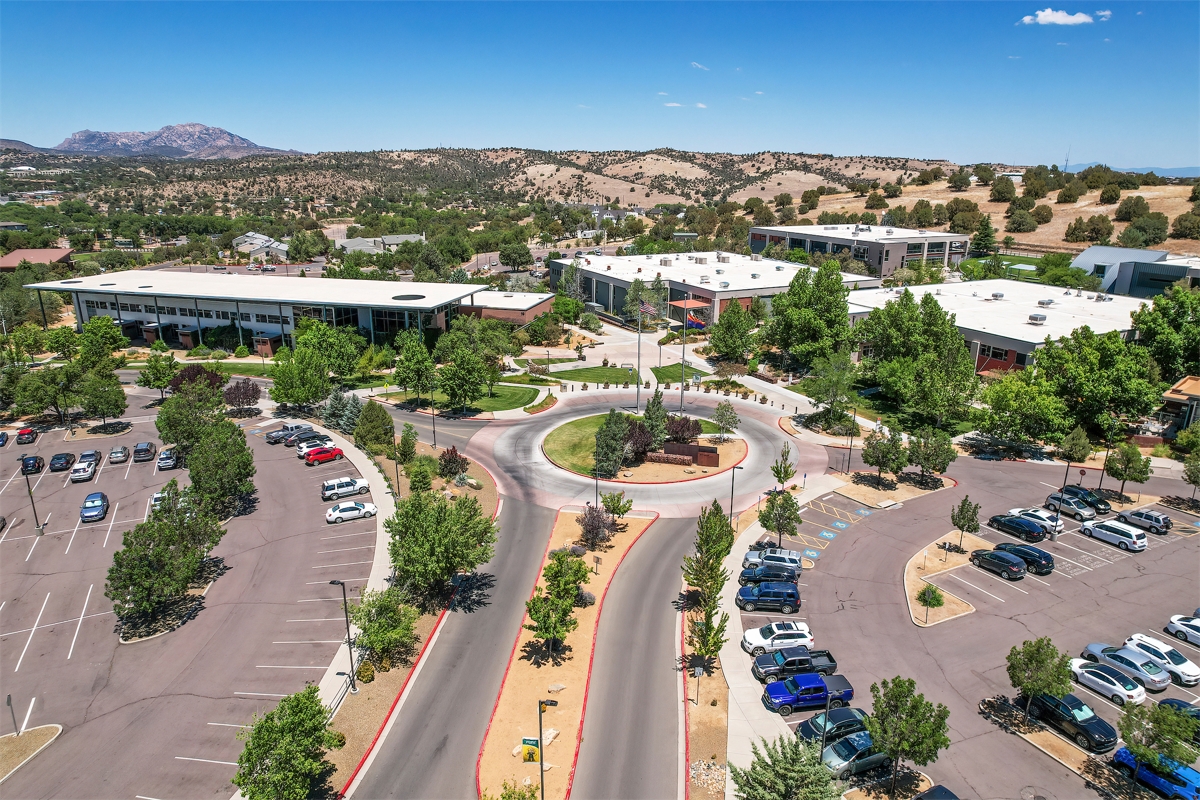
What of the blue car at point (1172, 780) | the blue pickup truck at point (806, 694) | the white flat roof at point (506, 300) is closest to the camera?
the blue car at point (1172, 780)

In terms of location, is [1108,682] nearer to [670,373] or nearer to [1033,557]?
[1033,557]

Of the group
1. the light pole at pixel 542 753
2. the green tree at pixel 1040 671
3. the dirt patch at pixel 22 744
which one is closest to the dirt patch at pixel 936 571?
the green tree at pixel 1040 671

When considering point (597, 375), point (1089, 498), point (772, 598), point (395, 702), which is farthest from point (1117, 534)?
point (597, 375)

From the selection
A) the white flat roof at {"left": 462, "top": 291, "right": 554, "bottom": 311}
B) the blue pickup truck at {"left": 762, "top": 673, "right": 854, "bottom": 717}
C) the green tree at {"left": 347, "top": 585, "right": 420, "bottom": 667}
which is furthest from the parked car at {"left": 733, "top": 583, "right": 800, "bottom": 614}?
the white flat roof at {"left": 462, "top": 291, "right": 554, "bottom": 311}

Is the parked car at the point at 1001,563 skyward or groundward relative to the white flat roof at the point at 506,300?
groundward

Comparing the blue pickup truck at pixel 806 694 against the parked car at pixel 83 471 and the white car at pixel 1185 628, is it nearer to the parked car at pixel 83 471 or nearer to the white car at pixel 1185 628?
the white car at pixel 1185 628

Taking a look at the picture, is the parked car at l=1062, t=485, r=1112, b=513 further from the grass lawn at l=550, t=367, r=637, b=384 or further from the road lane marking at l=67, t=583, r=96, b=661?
the road lane marking at l=67, t=583, r=96, b=661

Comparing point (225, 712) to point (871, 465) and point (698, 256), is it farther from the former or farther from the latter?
point (698, 256)
